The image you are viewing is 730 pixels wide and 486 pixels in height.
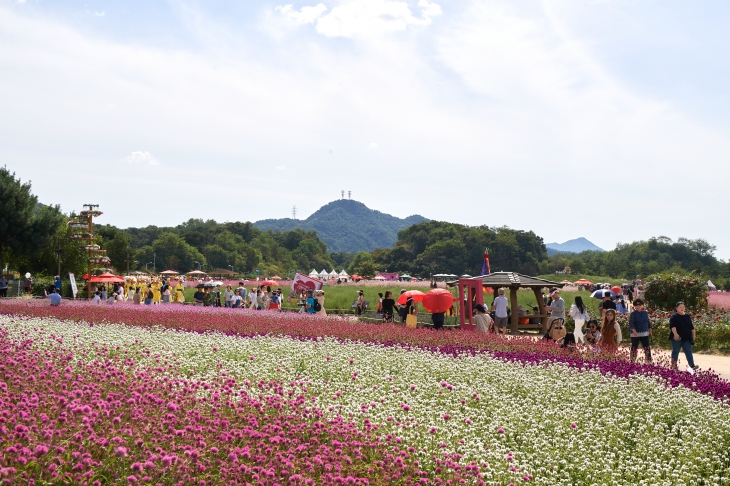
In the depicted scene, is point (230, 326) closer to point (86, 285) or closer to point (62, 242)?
point (86, 285)

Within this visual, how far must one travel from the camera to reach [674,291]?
2547 centimetres

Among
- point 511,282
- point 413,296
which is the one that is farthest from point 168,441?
point 511,282

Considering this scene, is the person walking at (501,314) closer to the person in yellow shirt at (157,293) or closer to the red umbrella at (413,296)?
the red umbrella at (413,296)

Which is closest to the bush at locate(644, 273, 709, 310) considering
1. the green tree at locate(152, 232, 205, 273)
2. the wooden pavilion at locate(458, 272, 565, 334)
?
the wooden pavilion at locate(458, 272, 565, 334)

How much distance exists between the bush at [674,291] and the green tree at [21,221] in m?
32.3

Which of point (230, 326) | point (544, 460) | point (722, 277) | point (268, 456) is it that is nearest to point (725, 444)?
point (544, 460)

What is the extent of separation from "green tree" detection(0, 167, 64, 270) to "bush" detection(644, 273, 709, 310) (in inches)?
1273

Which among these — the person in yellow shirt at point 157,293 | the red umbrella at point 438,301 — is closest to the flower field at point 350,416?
the red umbrella at point 438,301

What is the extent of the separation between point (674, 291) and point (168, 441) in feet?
79.3

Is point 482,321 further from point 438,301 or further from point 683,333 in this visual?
point 683,333

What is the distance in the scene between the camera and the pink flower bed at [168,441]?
4.55 m

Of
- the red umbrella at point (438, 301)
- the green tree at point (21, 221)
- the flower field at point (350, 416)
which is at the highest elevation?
the green tree at point (21, 221)

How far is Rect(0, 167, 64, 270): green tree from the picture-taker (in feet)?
122

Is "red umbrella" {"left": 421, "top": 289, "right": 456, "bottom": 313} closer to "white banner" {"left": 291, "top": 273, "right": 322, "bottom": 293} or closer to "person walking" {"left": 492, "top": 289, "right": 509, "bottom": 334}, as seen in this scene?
"person walking" {"left": 492, "top": 289, "right": 509, "bottom": 334}
